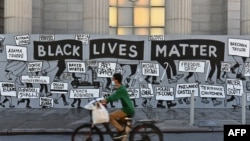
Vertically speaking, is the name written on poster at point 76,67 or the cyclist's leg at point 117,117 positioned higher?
the name written on poster at point 76,67

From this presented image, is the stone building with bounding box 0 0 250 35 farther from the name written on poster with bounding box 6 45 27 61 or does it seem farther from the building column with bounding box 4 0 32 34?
the name written on poster with bounding box 6 45 27 61

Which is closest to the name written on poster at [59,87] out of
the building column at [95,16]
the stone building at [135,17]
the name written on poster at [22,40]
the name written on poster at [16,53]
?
the name written on poster at [16,53]

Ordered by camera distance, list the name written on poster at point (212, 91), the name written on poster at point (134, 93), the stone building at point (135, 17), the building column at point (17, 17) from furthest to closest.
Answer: the stone building at point (135, 17)
the building column at point (17, 17)
the name written on poster at point (212, 91)
the name written on poster at point (134, 93)

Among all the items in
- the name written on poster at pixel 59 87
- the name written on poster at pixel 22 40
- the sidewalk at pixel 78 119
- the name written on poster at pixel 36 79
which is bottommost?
the sidewalk at pixel 78 119

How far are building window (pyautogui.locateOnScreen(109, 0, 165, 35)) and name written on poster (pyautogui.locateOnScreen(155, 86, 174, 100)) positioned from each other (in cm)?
750

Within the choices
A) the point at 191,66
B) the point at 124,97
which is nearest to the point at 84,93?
the point at 191,66

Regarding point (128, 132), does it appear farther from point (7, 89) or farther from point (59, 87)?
point (7, 89)

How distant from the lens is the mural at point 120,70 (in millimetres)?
15680

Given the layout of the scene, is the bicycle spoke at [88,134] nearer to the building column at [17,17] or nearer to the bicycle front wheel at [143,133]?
the bicycle front wheel at [143,133]

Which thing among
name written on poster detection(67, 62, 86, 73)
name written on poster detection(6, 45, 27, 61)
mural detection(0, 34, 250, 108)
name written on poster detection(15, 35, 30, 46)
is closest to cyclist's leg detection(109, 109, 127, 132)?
mural detection(0, 34, 250, 108)

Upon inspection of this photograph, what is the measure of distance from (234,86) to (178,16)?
4557 mm

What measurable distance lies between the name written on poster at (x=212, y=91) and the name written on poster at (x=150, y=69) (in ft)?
6.11

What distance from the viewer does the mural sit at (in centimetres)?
1568

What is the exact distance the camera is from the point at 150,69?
51.5 feet
